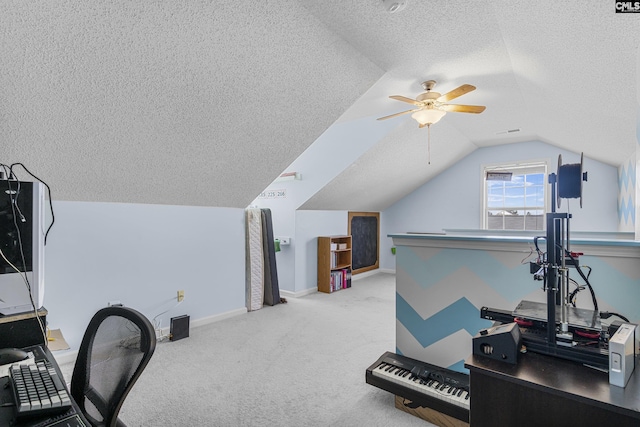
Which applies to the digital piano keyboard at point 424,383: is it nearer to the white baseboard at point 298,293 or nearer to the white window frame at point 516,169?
the white baseboard at point 298,293

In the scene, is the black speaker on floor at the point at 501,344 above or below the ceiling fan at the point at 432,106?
below

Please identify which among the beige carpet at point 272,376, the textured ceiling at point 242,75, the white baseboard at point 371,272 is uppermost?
the textured ceiling at point 242,75

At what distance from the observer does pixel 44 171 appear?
235 centimetres

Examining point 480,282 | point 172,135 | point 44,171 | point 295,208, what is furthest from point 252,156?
point 480,282

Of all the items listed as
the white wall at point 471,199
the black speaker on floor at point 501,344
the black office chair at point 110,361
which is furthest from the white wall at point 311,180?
the black office chair at point 110,361

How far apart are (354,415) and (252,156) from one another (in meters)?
2.38

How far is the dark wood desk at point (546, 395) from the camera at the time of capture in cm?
94

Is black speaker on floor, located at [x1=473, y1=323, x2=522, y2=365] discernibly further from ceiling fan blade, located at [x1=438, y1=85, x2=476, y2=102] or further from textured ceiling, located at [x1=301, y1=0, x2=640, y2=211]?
ceiling fan blade, located at [x1=438, y1=85, x2=476, y2=102]

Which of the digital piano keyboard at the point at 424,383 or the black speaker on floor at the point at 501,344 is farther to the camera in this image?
the digital piano keyboard at the point at 424,383

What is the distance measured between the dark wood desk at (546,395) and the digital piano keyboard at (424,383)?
0.80 metres

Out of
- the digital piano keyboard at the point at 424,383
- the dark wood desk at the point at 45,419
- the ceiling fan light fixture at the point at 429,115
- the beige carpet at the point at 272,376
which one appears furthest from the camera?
the ceiling fan light fixture at the point at 429,115

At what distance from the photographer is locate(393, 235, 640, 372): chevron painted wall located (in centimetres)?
167

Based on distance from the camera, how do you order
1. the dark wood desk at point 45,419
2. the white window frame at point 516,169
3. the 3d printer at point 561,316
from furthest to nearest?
the white window frame at point 516,169, the 3d printer at point 561,316, the dark wood desk at point 45,419

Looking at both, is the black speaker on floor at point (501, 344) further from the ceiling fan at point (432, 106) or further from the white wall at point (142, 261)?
the white wall at point (142, 261)
